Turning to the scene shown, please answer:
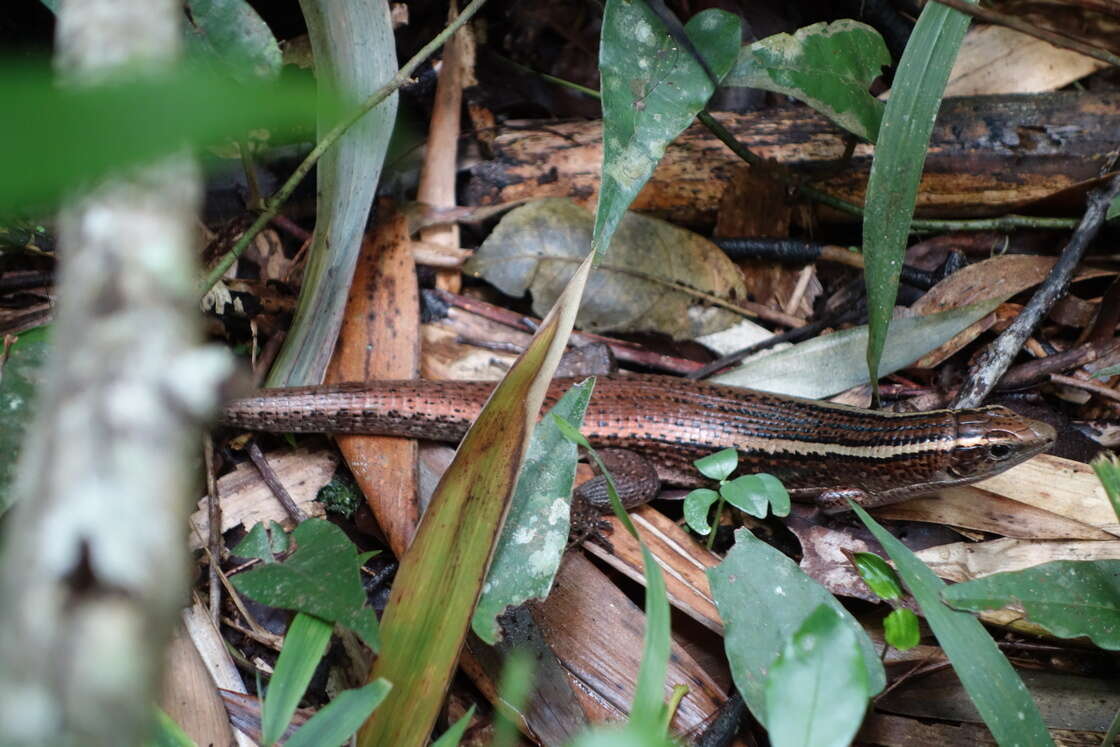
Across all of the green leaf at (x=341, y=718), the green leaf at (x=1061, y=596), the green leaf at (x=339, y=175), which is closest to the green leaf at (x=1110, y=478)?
the green leaf at (x=1061, y=596)

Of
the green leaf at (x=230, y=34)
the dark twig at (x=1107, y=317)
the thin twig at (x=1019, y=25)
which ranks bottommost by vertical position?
the dark twig at (x=1107, y=317)

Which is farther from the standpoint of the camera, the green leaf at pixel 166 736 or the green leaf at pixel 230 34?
the green leaf at pixel 230 34

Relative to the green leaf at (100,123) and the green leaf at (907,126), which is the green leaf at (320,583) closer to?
the green leaf at (100,123)

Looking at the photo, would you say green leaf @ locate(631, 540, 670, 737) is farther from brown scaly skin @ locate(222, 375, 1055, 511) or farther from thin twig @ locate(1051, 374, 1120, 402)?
thin twig @ locate(1051, 374, 1120, 402)

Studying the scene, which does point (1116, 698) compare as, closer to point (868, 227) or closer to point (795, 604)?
point (795, 604)

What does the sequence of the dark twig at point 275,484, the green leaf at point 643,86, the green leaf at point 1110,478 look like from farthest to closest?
the dark twig at point 275,484 < the green leaf at point 643,86 < the green leaf at point 1110,478

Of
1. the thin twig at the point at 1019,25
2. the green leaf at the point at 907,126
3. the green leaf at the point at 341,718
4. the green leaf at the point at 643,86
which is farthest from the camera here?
the green leaf at the point at 907,126

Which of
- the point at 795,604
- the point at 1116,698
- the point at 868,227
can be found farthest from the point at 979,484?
the point at 795,604

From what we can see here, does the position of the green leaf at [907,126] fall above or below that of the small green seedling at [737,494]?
above
